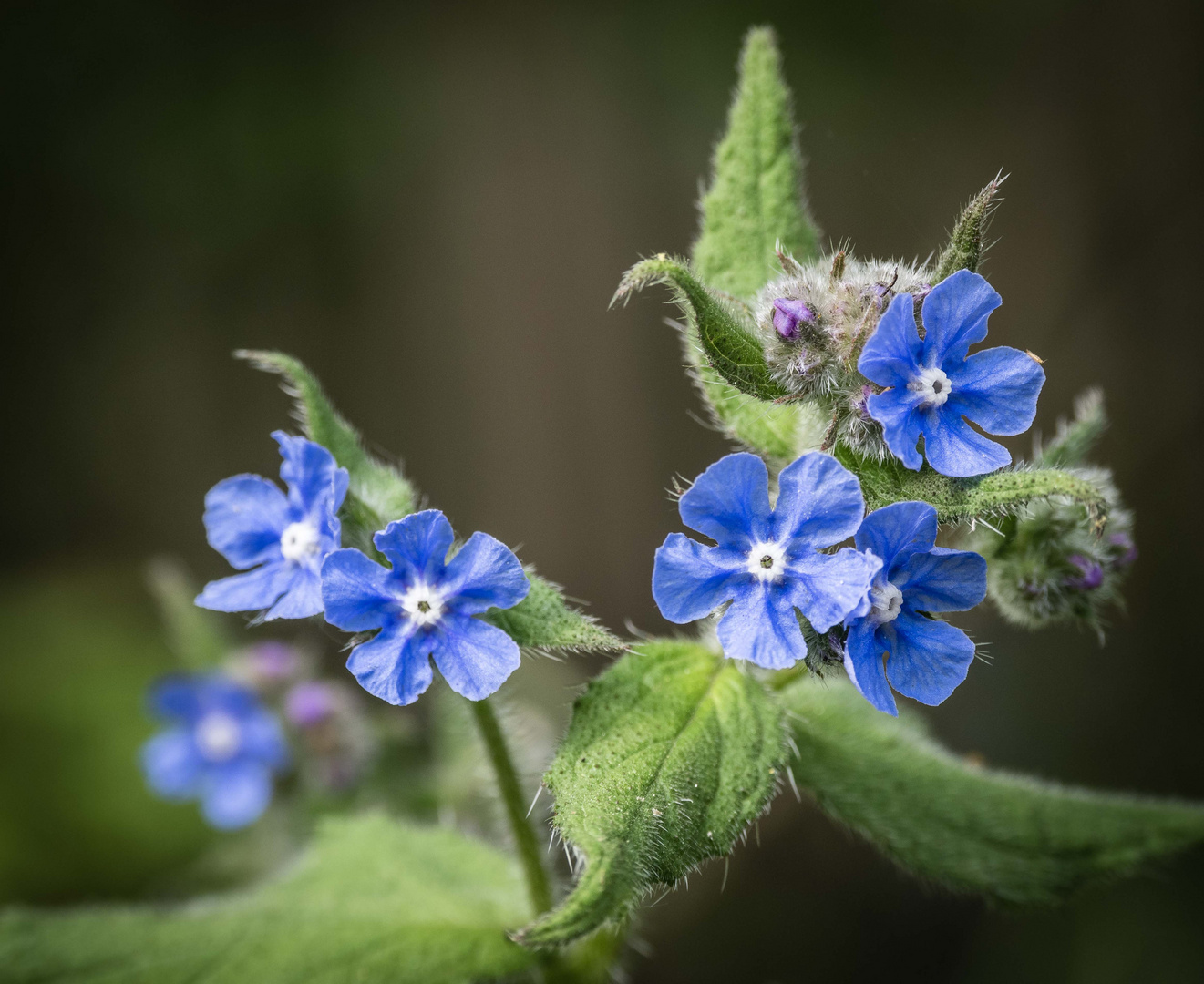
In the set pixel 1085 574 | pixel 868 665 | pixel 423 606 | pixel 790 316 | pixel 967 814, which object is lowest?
pixel 967 814

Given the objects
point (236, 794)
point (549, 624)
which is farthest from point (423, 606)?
point (236, 794)

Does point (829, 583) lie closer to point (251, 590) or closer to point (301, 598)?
point (301, 598)

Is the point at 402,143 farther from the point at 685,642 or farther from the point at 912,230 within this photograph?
the point at 685,642

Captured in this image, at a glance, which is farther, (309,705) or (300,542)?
(309,705)

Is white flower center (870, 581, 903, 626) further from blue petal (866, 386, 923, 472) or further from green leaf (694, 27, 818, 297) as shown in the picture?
green leaf (694, 27, 818, 297)

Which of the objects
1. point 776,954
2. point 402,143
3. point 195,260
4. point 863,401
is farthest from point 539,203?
point 863,401

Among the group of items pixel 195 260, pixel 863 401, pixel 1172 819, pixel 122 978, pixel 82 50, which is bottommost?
pixel 1172 819
